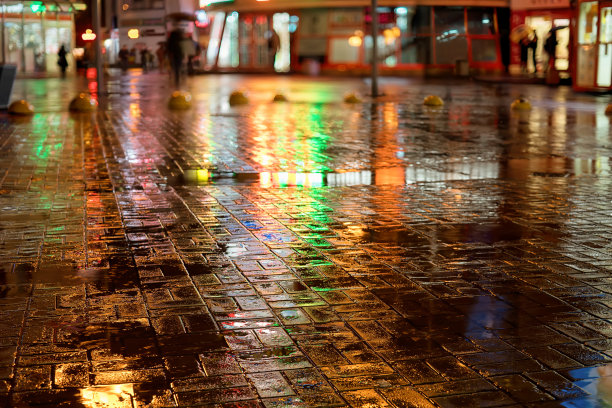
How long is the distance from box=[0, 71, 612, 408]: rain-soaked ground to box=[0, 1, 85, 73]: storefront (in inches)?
1534

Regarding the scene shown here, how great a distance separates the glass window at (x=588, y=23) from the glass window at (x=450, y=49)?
66.9ft

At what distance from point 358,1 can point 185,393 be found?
48.2 m

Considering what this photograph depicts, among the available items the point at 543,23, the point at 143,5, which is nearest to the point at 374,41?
the point at 543,23

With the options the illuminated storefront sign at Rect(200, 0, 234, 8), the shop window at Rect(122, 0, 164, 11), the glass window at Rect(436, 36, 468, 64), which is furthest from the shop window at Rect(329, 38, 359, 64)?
the shop window at Rect(122, 0, 164, 11)

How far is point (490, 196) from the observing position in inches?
373

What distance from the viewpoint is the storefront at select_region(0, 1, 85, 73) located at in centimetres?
4898

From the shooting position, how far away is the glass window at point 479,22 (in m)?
50.4

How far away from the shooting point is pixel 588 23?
1151 inches

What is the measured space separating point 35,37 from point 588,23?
33.4 m

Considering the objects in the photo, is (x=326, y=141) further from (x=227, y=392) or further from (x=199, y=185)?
(x=227, y=392)

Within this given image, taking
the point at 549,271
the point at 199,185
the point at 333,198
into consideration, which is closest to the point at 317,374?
the point at 549,271

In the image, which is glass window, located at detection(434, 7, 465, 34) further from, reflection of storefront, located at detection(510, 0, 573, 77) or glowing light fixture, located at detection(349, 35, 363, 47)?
glowing light fixture, located at detection(349, 35, 363, 47)

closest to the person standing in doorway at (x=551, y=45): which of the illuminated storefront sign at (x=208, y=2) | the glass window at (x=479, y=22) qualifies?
the glass window at (x=479, y=22)

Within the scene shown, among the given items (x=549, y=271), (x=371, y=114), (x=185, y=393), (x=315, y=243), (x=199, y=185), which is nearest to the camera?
(x=185, y=393)
